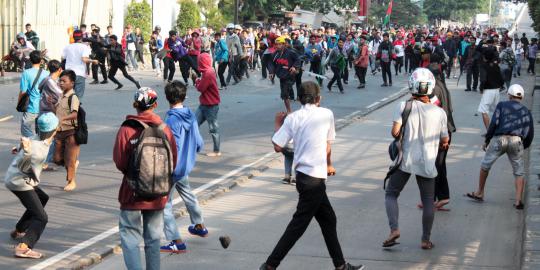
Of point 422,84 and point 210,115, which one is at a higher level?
point 422,84

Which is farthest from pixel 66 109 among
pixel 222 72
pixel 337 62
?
pixel 337 62

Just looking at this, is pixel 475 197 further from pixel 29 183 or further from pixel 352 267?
pixel 29 183

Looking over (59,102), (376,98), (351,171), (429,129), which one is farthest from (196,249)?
(376,98)

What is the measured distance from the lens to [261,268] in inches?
302

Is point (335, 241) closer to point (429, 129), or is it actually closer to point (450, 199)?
point (429, 129)

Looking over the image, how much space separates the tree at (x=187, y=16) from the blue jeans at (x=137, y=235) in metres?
40.3

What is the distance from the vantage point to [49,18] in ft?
112

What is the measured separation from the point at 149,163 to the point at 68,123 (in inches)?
198

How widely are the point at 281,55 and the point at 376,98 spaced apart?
16.6 ft

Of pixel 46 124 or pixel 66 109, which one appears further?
pixel 66 109

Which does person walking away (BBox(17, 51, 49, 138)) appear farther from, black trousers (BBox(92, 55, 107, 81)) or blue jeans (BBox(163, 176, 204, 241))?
black trousers (BBox(92, 55, 107, 81))

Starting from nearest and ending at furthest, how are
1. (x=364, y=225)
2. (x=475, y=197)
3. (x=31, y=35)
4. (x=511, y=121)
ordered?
(x=364, y=225), (x=511, y=121), (x=475, y=197), (x=31, y=35)

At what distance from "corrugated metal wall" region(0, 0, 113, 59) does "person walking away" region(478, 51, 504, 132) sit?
62.5ft

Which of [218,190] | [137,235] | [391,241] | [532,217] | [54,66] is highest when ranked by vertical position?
[54,66]
